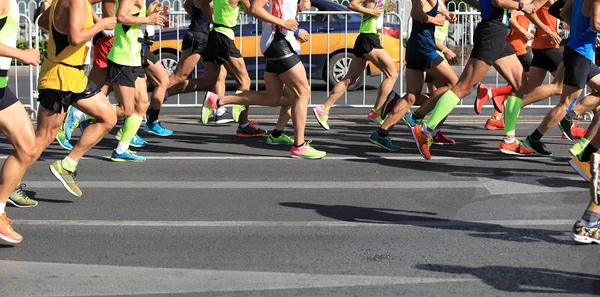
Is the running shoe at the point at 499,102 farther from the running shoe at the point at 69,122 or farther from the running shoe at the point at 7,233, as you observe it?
the running shoe at the point at 7,233

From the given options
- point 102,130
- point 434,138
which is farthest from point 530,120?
point 102,130

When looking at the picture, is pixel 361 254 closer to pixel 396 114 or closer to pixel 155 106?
pixel 396 114

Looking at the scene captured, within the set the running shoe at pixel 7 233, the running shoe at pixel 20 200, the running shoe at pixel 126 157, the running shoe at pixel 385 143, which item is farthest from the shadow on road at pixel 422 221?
the running shoe at pixel 385 143

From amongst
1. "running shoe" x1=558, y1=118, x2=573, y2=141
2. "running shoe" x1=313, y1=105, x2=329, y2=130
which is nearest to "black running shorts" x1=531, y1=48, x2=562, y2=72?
"running shoe" x1=558, y1=118, x2=573, y2=141

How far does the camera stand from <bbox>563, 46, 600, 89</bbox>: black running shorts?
9.26 meters

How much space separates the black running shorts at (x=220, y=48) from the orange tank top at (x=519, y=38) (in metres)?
2.90

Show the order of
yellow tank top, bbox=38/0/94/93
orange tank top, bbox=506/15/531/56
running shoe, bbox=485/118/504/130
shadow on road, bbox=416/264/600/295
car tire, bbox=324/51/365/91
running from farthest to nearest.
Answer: car tire, bbox=324/51/365/91
running shoe, bbox=485/118/504/130
orange tank top, bbox=506/15/531/56
yellow tank top, bbox=38/0/94/93
shadow on road, bbox=416/264/600/295

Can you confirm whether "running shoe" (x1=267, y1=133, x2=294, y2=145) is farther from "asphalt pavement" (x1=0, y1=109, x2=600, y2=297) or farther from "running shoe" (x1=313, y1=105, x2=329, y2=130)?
"running shoe" (x1=313, y1=105, x2=329, y2=130)

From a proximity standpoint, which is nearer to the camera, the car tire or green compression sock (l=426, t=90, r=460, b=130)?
green compression sock (l=426, t=90, r=460, b=130)

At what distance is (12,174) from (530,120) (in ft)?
25.2

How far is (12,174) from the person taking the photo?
7098mm

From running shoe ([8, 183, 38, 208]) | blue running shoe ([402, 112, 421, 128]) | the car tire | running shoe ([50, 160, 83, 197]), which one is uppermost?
running shoe ([50, 160, 83, 197])

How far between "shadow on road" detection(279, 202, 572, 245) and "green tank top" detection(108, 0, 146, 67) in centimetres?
249

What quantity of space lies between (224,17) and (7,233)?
16.7 ft
